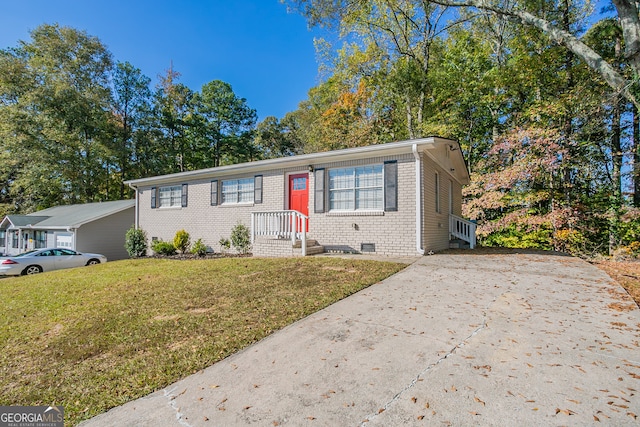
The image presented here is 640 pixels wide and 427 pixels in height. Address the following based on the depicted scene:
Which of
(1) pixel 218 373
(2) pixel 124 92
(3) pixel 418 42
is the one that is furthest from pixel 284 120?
(1) pixel 218 373

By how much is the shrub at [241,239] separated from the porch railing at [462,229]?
25.4 feet

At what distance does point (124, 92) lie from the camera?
87.4 ft

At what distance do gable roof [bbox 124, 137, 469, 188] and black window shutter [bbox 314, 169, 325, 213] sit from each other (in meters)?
0.44

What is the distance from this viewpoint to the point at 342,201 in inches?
375

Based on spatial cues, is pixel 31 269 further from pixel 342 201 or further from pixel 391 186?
pixel 391 186

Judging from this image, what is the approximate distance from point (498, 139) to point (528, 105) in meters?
2.11

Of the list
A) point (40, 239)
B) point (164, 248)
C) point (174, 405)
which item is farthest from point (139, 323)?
point (40, 239)

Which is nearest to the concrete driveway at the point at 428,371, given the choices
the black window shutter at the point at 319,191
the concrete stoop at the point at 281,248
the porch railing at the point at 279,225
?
the concrete stoop at the point at 281,248

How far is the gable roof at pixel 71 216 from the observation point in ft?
55.6

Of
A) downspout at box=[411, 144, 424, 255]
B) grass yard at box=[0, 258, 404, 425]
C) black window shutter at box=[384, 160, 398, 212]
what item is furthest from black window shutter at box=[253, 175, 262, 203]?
downspout at box=[411, 144, 424, 255]

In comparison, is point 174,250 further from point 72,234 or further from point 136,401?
point 136,401

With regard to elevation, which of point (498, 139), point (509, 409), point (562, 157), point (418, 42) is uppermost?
point (418, 42)

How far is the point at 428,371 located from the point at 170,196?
46.0 feet

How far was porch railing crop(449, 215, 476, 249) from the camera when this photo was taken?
11431mm
